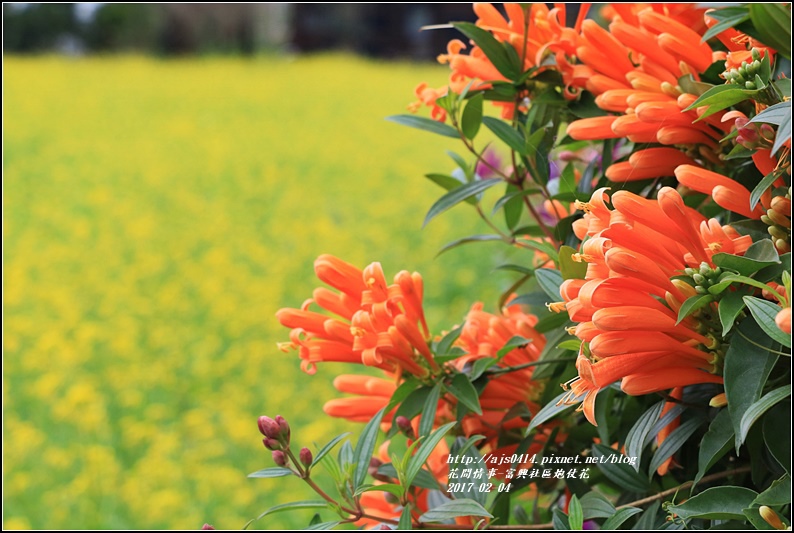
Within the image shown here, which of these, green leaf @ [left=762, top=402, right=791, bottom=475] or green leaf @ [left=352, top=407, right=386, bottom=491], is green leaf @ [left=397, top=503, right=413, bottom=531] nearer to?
green leaf @ [left=352, top=407, right=386, bottom=491]

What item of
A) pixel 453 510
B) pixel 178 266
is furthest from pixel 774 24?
pixel 178 266

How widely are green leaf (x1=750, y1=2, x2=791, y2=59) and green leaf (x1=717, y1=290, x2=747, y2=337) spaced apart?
0.13 metres

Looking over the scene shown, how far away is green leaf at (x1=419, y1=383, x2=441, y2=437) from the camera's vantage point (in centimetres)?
61

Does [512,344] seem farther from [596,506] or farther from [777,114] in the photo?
[777,114]

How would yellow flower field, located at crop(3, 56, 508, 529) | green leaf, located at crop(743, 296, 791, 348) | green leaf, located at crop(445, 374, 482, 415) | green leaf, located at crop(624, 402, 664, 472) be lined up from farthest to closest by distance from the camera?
yellow flower field, located at crop(3, 56, 508, 529), green leaf, located at crop(445, 374, 482, 415), green leaf, located at crop(624, 402, 664, 472), green leaf, located at crop(743, 296, 791, 348)

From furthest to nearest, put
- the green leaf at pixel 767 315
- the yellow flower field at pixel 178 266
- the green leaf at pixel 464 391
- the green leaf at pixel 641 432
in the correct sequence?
1. the yellow flower field at pixel 178 266
2. the green leaf at pixel 464 391
3. the green leaf at pixel 641 432
4. the green leaf at pixel 767 315

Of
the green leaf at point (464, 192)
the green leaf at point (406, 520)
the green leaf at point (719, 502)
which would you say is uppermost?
the green leaf at point (464, 192)

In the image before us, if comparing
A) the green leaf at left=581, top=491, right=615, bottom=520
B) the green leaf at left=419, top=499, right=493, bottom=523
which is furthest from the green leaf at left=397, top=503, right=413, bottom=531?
the green leaf at left=581, top=491, right=615, bottom=520

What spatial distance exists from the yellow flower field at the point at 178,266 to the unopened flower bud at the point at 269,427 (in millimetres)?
1298

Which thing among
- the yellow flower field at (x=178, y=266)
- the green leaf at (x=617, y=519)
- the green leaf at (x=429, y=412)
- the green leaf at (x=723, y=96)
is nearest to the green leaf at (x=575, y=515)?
the green leaf at (x=617, y=519)

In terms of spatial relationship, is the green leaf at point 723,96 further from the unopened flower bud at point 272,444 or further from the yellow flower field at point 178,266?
the yellow flower field at point 178,266

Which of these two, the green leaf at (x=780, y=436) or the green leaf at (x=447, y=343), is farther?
the green leaf at (x=447, y=343)

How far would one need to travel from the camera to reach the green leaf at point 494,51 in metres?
0.63

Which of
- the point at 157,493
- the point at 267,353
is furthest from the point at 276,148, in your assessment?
the point at 157,493
